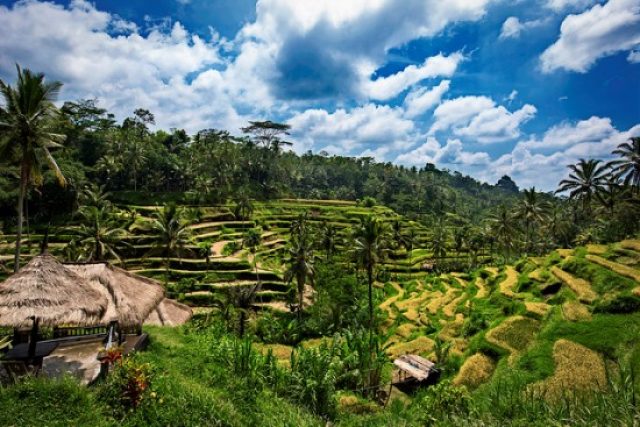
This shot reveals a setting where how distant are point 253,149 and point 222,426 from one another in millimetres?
102776

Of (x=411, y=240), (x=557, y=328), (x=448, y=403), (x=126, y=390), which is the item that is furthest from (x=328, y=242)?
(x=126, y=390)

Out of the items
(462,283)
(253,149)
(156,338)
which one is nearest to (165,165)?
(253,149)

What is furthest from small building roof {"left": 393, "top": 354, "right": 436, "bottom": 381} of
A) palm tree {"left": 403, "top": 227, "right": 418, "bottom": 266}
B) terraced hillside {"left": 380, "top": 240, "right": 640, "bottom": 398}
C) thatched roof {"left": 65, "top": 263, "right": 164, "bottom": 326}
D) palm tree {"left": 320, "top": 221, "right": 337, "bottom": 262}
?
palm tree {"left": 403, "top": 227, "right": 418, "bottom": 266}

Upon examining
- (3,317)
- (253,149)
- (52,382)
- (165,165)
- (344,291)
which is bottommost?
(344,291)

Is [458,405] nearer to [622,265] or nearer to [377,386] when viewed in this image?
[377,386]

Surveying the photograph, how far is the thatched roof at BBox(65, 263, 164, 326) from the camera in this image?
1330 cm

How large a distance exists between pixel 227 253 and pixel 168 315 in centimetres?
3325

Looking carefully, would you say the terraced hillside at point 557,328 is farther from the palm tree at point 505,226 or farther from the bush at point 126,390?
the palm tree at point 505,226

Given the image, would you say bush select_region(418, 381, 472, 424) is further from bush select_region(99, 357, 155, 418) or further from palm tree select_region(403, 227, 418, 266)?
palm tree select_region(403, 227, 418, 266)

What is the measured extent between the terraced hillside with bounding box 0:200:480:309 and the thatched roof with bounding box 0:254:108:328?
21552 mm

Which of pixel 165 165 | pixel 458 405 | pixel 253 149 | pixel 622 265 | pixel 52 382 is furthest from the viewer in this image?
pixel 253 149

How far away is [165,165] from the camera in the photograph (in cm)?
8062

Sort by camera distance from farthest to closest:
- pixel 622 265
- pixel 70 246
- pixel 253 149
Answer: pixel 253 149 → pixel 70 246 → pixel 622 265

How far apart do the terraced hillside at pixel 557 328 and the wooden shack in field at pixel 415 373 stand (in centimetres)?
118
